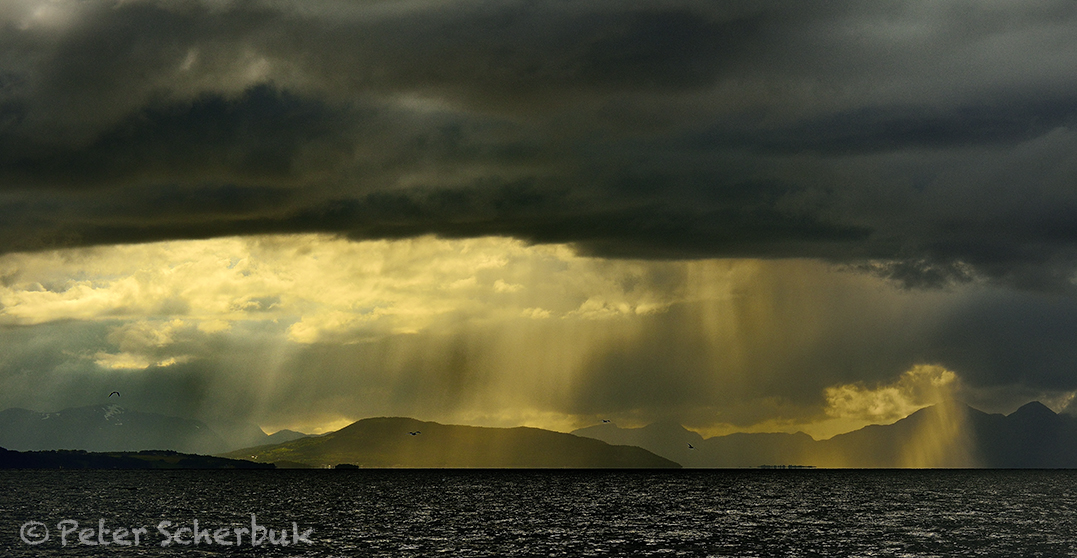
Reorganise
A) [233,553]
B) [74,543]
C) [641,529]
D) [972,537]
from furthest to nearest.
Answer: [641,529] → [972,537] → [74,543] → [233,553]

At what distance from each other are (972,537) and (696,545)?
172 ft

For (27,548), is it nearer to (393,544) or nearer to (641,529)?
(393,544)

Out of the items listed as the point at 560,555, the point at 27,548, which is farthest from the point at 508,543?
the point at 27,548

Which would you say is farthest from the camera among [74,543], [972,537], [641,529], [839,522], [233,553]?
[839,522]

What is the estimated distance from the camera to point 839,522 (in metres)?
192

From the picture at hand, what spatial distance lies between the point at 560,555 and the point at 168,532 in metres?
73.1

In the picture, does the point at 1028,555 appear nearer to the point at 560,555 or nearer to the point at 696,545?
the point at 696,545

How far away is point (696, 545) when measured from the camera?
14138 centimetres

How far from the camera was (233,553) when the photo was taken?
126562 mm

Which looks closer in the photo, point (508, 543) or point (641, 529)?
point (508, 543)

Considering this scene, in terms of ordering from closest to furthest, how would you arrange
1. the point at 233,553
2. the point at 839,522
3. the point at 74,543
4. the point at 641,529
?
the point at 233,553, the point at 74,543, the point at 641,529, the point at 839,522

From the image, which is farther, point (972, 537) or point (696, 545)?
point (972, 537)

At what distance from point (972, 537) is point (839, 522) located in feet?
119

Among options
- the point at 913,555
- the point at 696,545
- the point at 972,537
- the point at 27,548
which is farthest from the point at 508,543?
the point at 972,537
